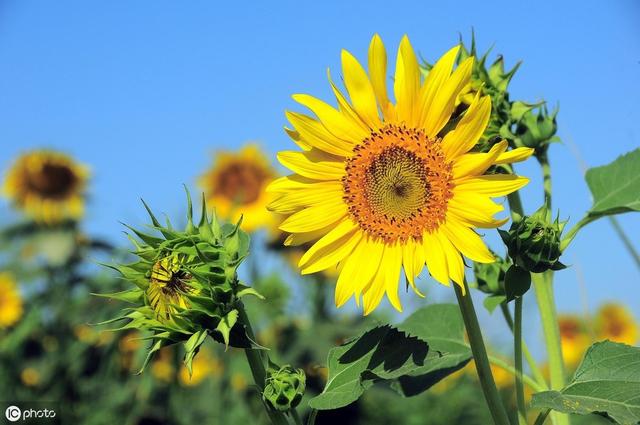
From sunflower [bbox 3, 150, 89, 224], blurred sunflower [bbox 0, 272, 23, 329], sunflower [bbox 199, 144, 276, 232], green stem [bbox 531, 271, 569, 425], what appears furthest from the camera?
sunflower [bbox 3, 150, 89, 224]

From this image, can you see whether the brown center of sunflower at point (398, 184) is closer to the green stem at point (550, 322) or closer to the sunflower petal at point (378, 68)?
the sunflower petal at point (378, 68)

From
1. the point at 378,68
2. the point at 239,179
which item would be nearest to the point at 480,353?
the point at 378,68

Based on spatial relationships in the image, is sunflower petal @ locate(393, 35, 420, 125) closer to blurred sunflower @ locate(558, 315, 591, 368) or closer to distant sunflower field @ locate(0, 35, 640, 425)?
distant sunflower field @ locate(0, 35, 640, 425)

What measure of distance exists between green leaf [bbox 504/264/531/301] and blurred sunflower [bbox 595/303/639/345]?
5134mm

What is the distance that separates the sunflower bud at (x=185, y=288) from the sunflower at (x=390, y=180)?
0.15 m

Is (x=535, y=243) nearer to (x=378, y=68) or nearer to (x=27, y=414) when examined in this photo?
(x=378, y=68)

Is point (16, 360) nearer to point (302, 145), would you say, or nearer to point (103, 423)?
point (103, 423)

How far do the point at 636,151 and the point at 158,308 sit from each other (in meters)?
1.19

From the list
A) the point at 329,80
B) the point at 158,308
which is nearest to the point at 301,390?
the point at 158,308

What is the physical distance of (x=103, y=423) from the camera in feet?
15.3

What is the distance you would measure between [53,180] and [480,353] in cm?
568

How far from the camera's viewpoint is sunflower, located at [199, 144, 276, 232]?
19.3ft

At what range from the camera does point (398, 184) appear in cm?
181

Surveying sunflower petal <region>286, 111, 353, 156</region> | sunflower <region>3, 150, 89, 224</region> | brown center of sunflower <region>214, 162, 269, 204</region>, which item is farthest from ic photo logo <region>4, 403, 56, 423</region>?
sunflower petal <region>286, 111, 353, 156</region>
